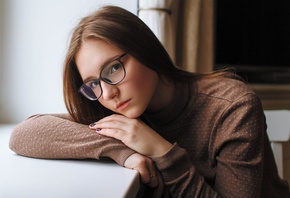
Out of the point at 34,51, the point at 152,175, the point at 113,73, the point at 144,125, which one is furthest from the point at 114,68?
the point at 34,51

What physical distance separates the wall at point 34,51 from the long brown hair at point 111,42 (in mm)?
510

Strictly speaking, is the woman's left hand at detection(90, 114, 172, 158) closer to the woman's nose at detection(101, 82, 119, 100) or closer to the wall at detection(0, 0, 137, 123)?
the woman's nose at detection(101, 82, 119, 100)

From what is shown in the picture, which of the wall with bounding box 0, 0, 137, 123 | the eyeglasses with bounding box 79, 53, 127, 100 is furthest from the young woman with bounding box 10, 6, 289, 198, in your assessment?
the wall with bounding box 0, 0, 137, 123

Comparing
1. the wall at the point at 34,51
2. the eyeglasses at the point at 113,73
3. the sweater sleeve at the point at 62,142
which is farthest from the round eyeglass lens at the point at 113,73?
the wall at the point at 34,51

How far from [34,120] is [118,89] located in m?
0.24

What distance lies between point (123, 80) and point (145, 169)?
201 mm

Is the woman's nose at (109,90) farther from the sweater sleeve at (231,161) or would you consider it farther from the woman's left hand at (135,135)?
the sweater sleeve at (231,161)

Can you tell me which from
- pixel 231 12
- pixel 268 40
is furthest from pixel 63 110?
pixel 268 40

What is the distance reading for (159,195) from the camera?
2.55 feet

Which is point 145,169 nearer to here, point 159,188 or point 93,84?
point 159,188

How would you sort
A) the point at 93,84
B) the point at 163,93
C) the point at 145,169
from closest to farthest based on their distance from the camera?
the point at 145,169 → the point at 93,84 → the point at 163,93

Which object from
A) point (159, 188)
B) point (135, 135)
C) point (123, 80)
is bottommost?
point (159, 188)

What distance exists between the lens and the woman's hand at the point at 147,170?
2.37 ft

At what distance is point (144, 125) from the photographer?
82cm
